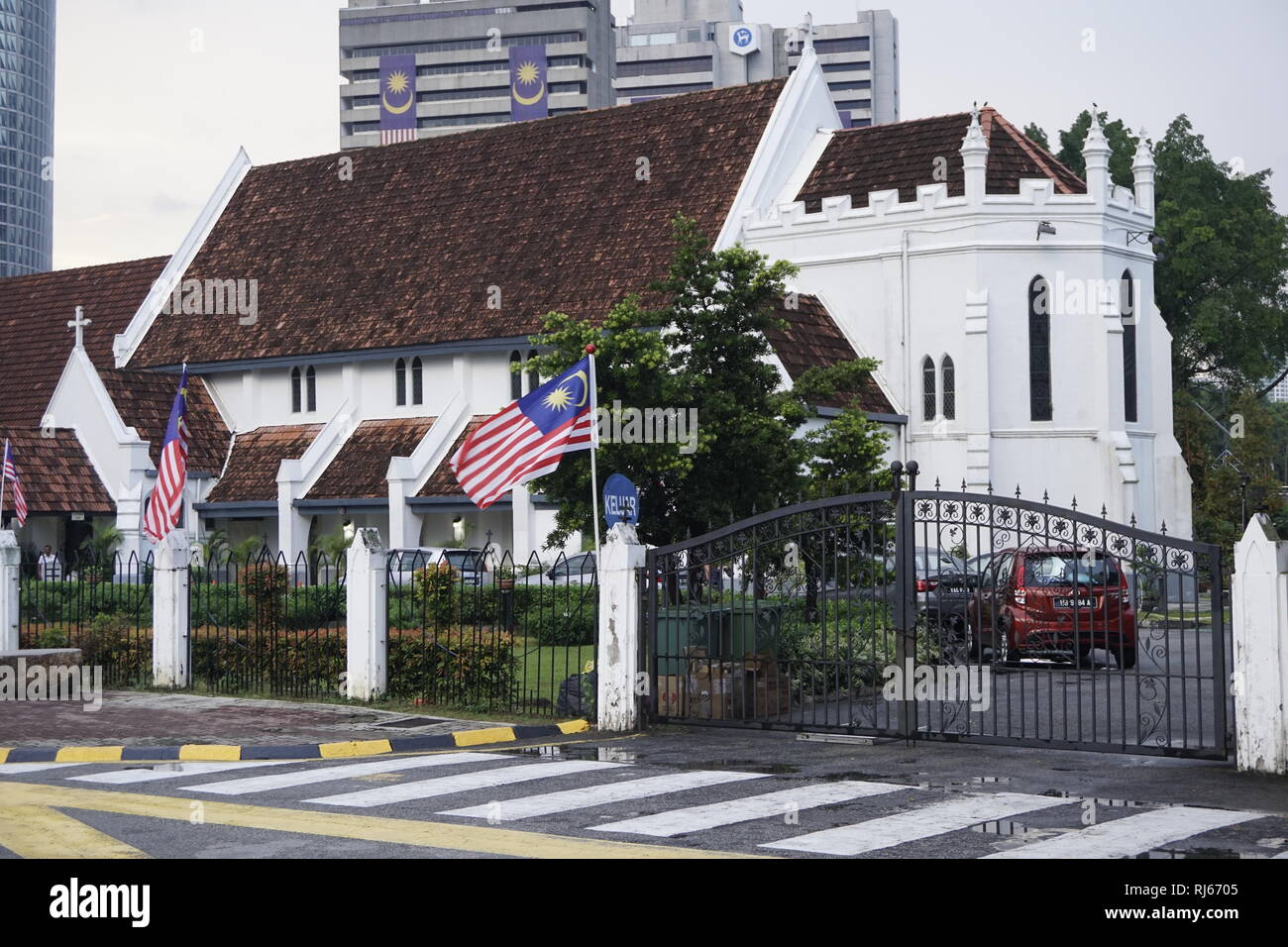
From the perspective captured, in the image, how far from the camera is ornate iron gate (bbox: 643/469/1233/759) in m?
14.3

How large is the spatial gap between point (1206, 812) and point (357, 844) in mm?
5702

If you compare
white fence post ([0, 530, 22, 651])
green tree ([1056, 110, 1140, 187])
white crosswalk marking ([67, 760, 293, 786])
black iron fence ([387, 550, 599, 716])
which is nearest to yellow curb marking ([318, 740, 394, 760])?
white crosswalk marking ([67, 760, 293, 786])

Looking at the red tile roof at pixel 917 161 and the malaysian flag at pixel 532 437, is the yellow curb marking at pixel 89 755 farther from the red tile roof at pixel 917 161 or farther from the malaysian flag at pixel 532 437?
the red tile roof at pixel 917 161

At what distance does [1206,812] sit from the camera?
1152cm

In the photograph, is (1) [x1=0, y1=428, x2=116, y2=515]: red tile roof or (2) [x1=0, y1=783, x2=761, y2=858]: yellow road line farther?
(1) [x1=0, y1=428, x2=116, y2=515]: red tile roof

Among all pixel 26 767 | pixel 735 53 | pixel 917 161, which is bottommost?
pixel 26 767

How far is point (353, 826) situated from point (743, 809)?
8.74 feet

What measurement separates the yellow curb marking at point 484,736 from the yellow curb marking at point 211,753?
2.08 metres

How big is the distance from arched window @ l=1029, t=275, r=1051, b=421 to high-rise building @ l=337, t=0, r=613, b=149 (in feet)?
336

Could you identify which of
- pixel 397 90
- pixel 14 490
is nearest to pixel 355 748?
pixel 14 490

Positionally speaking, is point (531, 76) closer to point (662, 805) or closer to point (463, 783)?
point (463, 783)

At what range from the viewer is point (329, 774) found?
546 inches

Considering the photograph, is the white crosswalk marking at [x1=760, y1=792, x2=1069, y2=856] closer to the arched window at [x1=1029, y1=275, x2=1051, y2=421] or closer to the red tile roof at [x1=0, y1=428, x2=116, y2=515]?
the arched window at [x1=1029, y1=275, x2=1051, y2=421]
